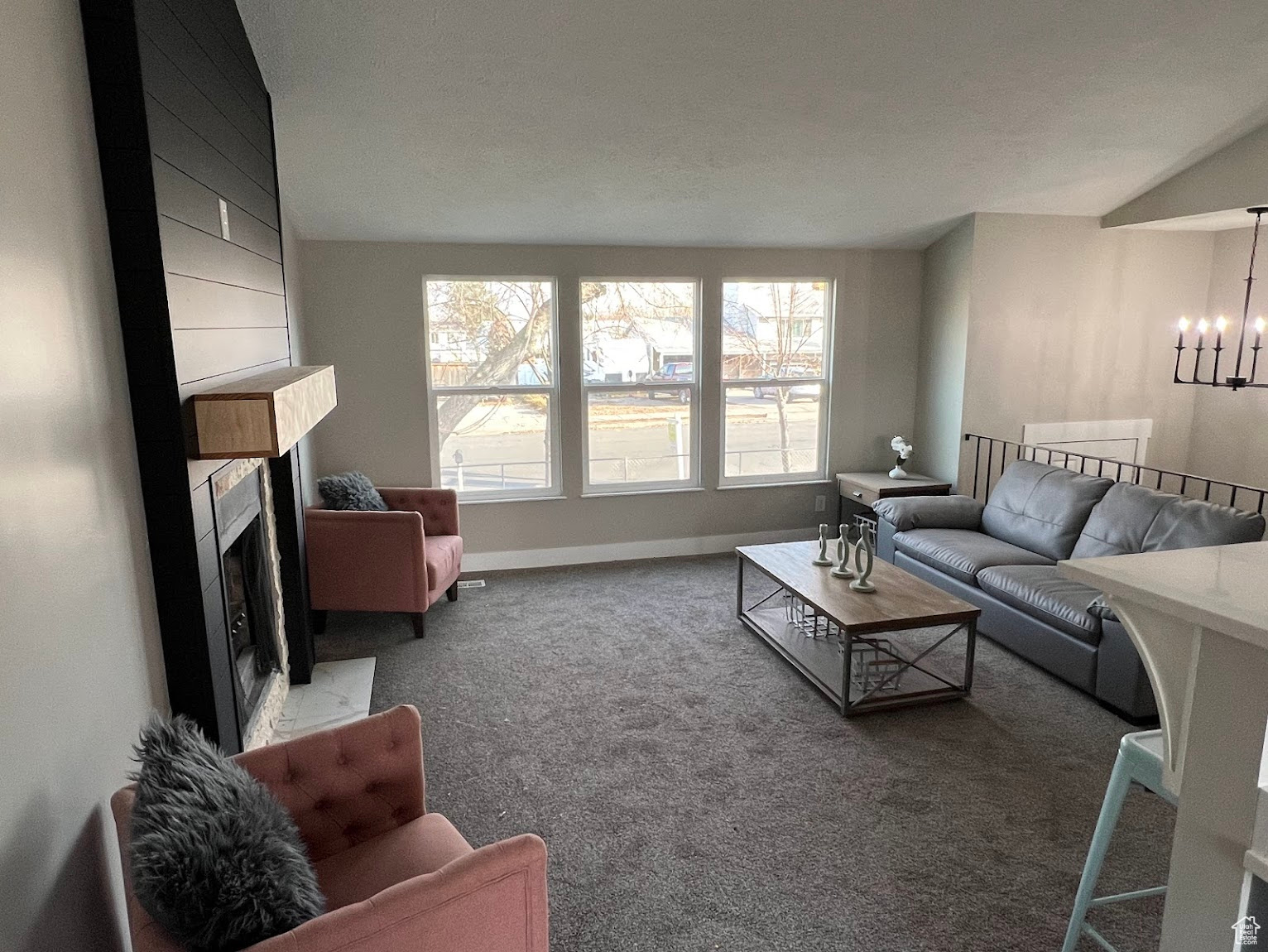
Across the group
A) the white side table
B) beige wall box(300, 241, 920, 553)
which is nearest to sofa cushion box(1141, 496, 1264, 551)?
beige wall box(300, 241, 920, 553)

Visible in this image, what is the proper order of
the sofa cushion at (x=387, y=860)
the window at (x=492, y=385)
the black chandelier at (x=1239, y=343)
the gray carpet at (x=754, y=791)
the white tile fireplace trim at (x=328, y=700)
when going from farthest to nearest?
1. the window at (x=492, y=385)
2. the black chandelier at (x=1239, y=343)
3. the white tile fireplace trim at (x=328, y=700)
4. the gray carpet at (x=754, y=791)
5. the sofa cushion at (x=387, y=860)

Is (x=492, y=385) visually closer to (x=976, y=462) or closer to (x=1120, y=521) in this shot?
(x=976, y=462)

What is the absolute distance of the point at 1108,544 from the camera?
12.8ft

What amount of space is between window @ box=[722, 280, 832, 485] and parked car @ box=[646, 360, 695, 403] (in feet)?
0.81

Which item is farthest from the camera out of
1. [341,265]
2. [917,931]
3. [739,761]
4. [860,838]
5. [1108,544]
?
[341,265]

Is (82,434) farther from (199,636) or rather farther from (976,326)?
(976,326)

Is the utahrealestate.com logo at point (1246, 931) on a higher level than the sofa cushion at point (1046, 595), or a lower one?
higher

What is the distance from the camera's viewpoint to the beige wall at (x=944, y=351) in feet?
16.8

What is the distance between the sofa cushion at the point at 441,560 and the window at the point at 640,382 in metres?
1.14

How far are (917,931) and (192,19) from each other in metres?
3.13

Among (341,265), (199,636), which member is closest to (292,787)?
(199,636)

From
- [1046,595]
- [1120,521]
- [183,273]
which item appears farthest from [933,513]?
[183,273]

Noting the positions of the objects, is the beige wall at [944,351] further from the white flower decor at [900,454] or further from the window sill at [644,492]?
the window sill at [644,492]

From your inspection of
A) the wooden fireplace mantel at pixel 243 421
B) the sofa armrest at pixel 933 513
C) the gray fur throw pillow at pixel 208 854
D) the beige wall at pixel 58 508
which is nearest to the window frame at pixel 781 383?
the sofa armrest at pixel 933 513
